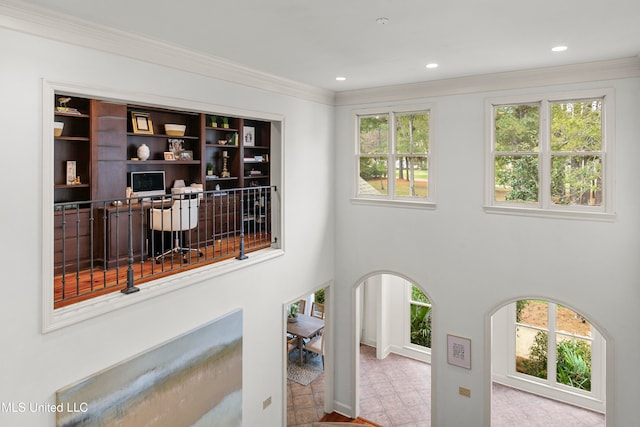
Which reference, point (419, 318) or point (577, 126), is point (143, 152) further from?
point (419, 318)

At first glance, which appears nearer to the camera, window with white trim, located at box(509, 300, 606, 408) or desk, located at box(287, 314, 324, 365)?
window with white trim, located at box(509, 300, 606, 408)

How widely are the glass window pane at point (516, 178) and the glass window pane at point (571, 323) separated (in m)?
2.79

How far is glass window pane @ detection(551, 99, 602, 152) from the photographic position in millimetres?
4789

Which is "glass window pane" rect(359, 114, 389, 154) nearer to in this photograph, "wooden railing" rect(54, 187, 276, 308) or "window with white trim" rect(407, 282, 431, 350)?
"wooden railing" rect(54, 187, 276, 308)

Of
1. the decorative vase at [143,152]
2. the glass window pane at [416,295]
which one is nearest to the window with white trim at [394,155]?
the glass window pane at [416,295]

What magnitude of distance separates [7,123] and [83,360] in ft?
6.26

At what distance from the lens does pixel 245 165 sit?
7.87m

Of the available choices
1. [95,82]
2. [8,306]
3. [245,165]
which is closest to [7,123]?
[95,82]

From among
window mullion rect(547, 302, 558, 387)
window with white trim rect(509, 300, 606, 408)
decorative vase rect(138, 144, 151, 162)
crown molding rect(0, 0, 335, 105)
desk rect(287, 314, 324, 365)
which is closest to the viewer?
crown molding rect(0, 0, 335, 105)

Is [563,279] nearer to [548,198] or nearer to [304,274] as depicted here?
[548,198]

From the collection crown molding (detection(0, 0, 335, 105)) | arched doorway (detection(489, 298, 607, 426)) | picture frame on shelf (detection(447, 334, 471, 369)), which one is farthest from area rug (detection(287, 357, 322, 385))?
crown molding (detection(0, 0, 335, 105))

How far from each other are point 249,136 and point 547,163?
5.00 metres

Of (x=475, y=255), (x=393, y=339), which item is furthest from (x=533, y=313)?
(x=393, y=339)

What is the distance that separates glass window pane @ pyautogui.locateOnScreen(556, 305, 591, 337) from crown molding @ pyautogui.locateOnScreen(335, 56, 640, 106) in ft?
12.8
